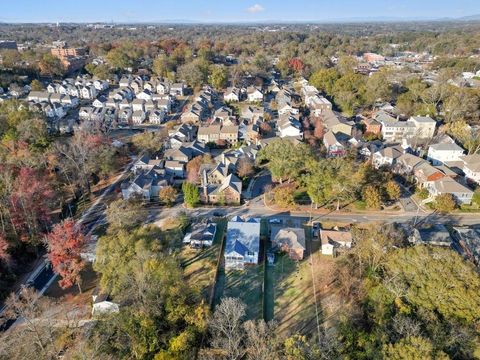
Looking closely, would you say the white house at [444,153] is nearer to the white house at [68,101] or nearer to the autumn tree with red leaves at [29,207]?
the autumn tree with red leaves at [29,207]

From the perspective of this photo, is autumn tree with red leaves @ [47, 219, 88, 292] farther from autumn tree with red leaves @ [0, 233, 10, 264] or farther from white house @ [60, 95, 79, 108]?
white house @ [60, 95, 79, 108]

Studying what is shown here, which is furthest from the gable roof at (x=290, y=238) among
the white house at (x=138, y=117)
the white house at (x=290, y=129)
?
the white house at (x=138, y=117)

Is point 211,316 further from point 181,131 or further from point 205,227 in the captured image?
point 181,131

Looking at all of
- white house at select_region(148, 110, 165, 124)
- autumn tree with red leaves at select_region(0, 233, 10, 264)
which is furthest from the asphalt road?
white house at select_region(148, 110, 165, 124)

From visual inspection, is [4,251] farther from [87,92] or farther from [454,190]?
[87,92]

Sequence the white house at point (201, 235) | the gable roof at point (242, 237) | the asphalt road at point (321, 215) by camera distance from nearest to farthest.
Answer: the gable roof at point (242, 237) → the white house at point (201, 235) → the asphalt road at point (321, 215)

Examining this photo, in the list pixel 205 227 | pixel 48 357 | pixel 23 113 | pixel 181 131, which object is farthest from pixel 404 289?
pixel 23 113
